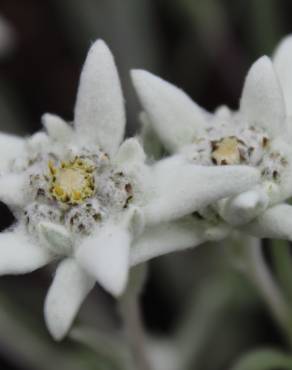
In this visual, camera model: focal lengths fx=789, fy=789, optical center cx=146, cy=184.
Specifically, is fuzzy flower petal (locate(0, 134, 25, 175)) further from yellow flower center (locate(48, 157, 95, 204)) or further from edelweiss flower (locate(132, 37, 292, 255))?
edelweiss flower (locate(132, 37, 292, 255))

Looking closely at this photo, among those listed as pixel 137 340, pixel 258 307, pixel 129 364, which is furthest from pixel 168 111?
pixel 258 307

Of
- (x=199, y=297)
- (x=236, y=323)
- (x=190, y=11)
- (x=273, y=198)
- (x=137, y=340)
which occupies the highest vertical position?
(x=190, y=11)

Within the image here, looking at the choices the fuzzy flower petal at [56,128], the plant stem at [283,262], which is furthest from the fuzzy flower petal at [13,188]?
the plant stem at [283,262]

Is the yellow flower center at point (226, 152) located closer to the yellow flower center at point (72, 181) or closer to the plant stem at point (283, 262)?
the yellow flower center at point (72, 181)

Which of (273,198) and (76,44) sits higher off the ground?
(76,44)

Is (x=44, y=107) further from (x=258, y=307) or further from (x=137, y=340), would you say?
(x=137, y=340)

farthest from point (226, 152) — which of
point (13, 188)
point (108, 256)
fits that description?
point (13, 188)
